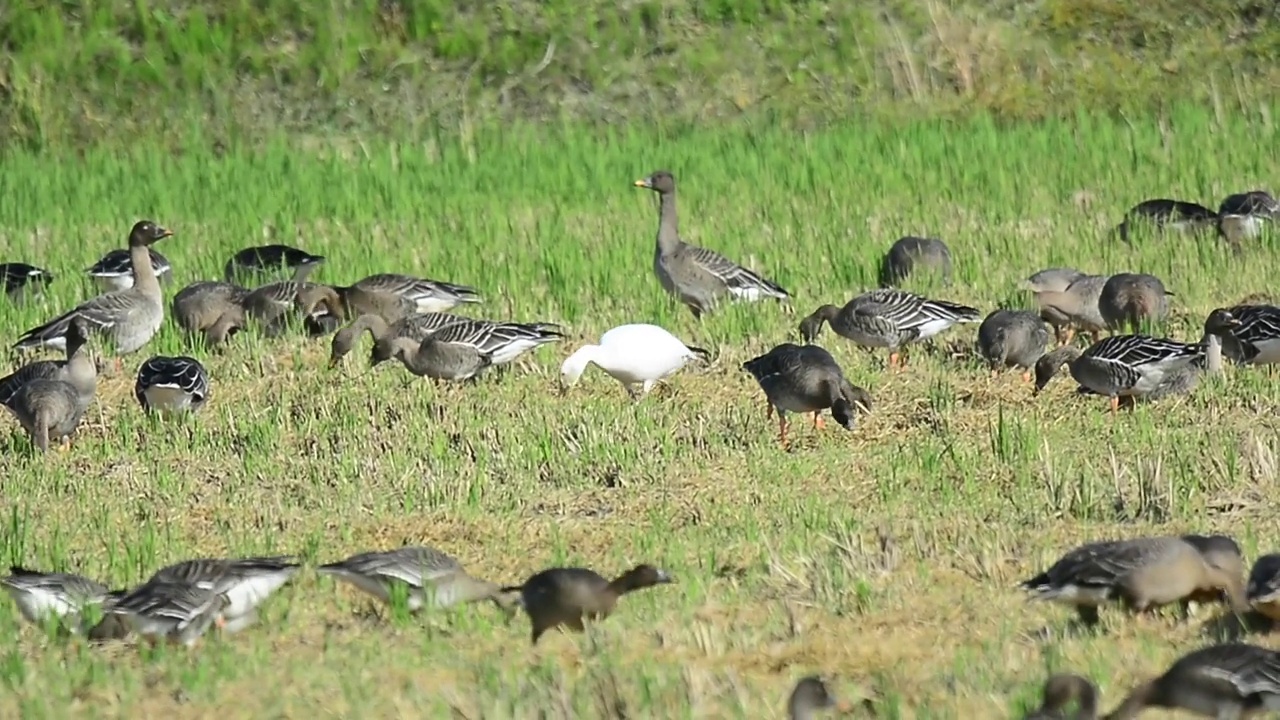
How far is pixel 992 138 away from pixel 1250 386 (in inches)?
382

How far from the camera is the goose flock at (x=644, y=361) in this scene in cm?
707

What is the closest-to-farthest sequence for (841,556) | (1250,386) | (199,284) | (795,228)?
(841,556)
(1250,386)
(199,284)
(795,228)

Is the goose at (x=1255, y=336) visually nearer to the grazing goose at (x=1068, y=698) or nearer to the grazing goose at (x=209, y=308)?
the grazing goose at (x=1068, y=698)

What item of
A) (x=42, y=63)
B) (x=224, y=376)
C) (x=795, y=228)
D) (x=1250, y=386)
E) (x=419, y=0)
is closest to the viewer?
(x=1250, y=386)

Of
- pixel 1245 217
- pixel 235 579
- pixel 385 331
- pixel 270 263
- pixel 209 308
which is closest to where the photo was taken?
pixel 235 579

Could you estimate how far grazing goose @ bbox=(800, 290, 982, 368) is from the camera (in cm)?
1270

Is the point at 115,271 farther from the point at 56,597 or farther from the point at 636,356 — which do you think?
the point at 56,597

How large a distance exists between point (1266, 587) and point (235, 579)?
359 centimetres

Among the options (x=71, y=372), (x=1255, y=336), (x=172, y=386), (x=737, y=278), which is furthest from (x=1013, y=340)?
(x=71, y=372)

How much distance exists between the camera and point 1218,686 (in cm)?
583

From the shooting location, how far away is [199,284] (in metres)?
14.8

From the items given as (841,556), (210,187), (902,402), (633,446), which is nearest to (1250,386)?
(902,402)

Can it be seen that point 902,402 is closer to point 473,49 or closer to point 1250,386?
point 1250,386

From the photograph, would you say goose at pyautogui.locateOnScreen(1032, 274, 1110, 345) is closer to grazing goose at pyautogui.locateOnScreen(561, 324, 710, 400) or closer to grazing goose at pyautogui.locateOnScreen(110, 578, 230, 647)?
grazing goose at pyautogui.locateOnScreen(561, 324, 710, 400)
